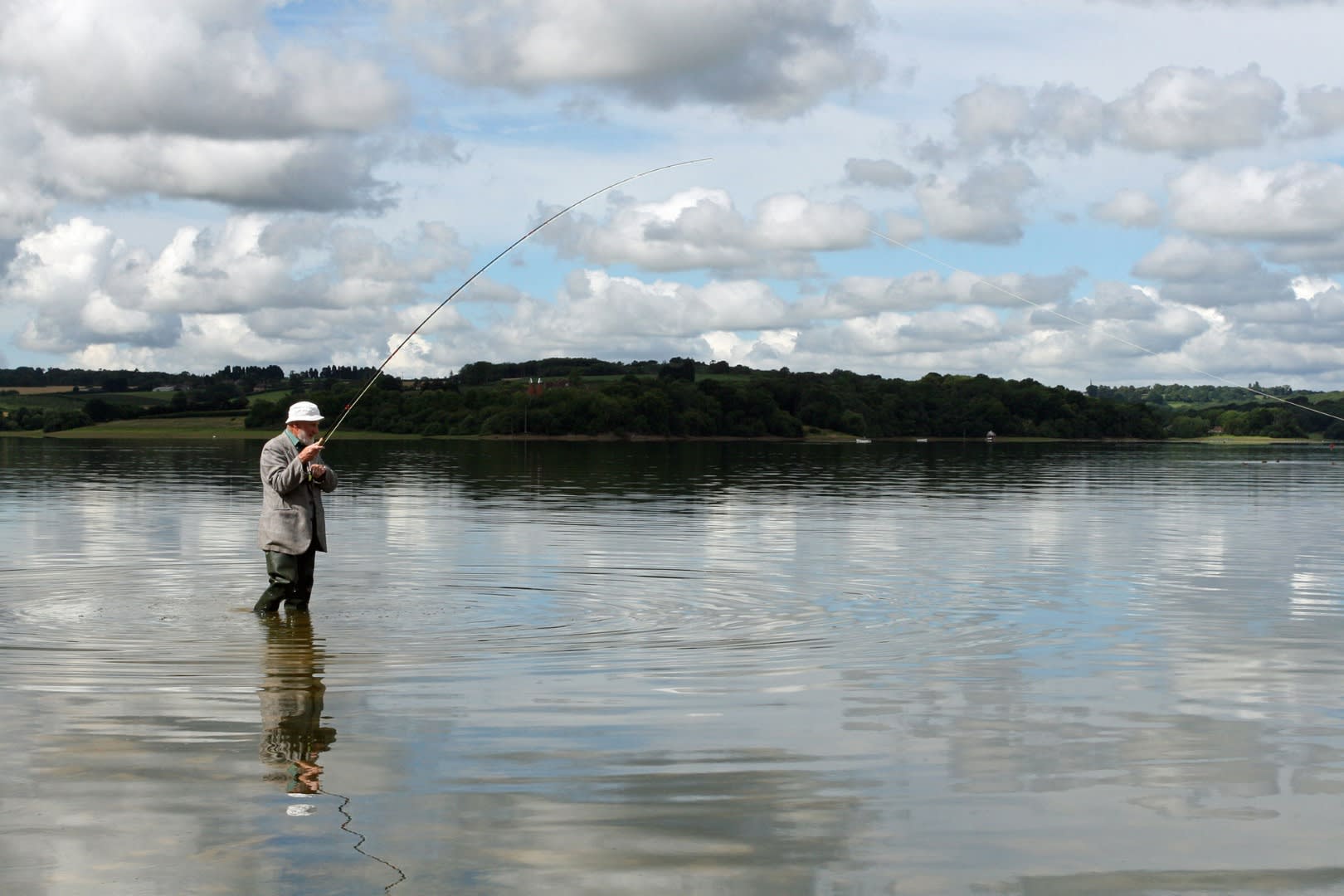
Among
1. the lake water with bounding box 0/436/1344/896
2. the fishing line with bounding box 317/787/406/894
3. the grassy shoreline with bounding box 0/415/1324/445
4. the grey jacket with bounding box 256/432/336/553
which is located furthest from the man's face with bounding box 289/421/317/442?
the grassy shoreline with bounding box 0/415/1324/445

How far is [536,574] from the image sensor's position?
20422 millimetres

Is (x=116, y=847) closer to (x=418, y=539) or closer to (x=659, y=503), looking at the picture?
(x=418, y=539)

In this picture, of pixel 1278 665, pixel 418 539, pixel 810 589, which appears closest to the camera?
pixel 1278 665

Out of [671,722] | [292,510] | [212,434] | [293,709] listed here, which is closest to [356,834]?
[671,722]

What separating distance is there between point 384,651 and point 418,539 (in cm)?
1432

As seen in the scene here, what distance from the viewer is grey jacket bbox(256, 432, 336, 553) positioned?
47.6 feet

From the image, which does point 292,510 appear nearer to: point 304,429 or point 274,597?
point 304,429

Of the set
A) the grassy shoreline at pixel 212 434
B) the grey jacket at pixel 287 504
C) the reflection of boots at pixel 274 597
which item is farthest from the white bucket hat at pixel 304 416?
the grassy shoreline at pixel 212 434

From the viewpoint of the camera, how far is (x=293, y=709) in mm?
9977

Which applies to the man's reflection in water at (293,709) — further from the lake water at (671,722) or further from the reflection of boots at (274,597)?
the reflection of boots at (274,597)

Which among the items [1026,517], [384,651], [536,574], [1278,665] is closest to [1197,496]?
[1026,517]

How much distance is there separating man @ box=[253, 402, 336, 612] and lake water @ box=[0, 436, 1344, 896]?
0.40 m

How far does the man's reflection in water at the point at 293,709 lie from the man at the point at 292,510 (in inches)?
21.7

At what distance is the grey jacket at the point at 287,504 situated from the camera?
572 inches
